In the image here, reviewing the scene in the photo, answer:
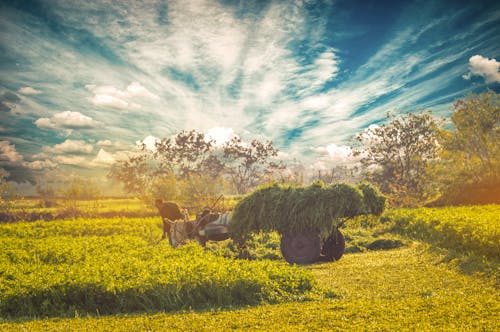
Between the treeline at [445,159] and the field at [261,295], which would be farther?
the treeline at [445,159]

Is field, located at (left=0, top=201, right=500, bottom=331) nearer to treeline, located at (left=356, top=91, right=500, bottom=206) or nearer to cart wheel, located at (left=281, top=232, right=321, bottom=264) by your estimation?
cart wheel, located at (left=281, top=232, right=321, bottom=264)

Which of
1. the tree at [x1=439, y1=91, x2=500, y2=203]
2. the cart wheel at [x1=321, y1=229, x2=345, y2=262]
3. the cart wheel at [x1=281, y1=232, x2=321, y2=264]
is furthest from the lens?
the tree at [x1=439, y1=91, x2=500, y2=203]

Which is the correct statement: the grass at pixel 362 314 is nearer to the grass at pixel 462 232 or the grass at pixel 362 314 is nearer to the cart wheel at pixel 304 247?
the grass at pixel 462 232

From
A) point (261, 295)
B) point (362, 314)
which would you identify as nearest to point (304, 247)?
point (261, 295)

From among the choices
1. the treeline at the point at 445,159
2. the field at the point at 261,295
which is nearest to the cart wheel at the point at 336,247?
the field at the point at 261,295

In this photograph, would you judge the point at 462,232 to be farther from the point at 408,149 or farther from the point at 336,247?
the point at 408,149

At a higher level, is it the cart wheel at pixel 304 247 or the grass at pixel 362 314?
the cart wheel at pixel 304 247

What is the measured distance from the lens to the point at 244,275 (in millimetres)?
7074

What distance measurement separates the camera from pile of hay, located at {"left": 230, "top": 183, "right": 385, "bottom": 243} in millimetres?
10266

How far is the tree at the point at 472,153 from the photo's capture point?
28.1 meters

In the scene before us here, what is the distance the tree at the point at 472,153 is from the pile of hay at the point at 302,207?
67.4 ft

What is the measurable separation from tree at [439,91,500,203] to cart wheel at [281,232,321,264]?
20.6 m

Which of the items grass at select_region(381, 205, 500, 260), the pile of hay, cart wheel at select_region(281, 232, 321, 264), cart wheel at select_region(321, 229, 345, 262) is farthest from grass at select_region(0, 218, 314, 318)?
grass at select_region(381, 205, 500, 260)

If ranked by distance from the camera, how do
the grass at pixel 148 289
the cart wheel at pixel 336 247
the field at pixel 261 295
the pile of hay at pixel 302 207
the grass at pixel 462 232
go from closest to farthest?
the field at pixel 261 295 < the grass at pixel 148 289 < the grass at pixel 462 232 < the pile of hay at pixel 302 207 < the cart wheel at pixel 336 247
